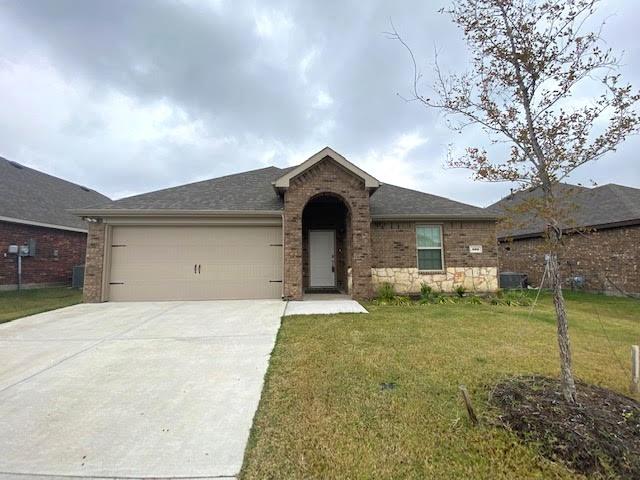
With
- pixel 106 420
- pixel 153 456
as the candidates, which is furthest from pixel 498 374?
pixel 106 420

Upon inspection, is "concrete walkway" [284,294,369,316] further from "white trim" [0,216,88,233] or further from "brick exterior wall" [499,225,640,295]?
"white trim" [0,216,88,233]

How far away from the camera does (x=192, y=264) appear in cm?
947

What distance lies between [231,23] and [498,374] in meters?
11.7

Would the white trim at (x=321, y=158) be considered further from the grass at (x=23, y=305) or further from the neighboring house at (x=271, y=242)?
the grass at (x=23, y=305)

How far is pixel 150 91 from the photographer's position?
11.8 metres

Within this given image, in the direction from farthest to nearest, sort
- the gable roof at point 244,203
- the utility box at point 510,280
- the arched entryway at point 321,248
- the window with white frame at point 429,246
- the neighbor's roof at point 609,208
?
the utility box at point 510,280
the arched entryway at point 321,248
the neighbor's roof at point 609,208
the window with white frame at point 429,246
the gable roof at point 244,203

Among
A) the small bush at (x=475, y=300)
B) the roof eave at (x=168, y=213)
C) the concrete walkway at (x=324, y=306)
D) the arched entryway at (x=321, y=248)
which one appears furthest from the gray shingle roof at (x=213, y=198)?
the small bush at (x=475, y=300)

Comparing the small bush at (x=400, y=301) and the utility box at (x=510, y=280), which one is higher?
the utility box at (x=510, y=280)

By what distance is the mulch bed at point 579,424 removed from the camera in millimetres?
2158

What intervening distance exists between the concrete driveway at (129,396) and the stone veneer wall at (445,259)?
16.7ft

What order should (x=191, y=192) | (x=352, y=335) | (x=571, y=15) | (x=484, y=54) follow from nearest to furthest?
(x=571, y=15), (x=484, y=54), (x=352, y=335), (x=191, y=192)

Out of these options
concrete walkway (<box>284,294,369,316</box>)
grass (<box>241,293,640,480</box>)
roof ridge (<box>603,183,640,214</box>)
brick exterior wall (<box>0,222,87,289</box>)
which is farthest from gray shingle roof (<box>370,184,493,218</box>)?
brick exterior wall (<box>0,222,87,289</box>)

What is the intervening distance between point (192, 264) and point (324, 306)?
4.50 m

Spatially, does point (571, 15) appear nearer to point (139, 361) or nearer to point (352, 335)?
point (352, 335)
